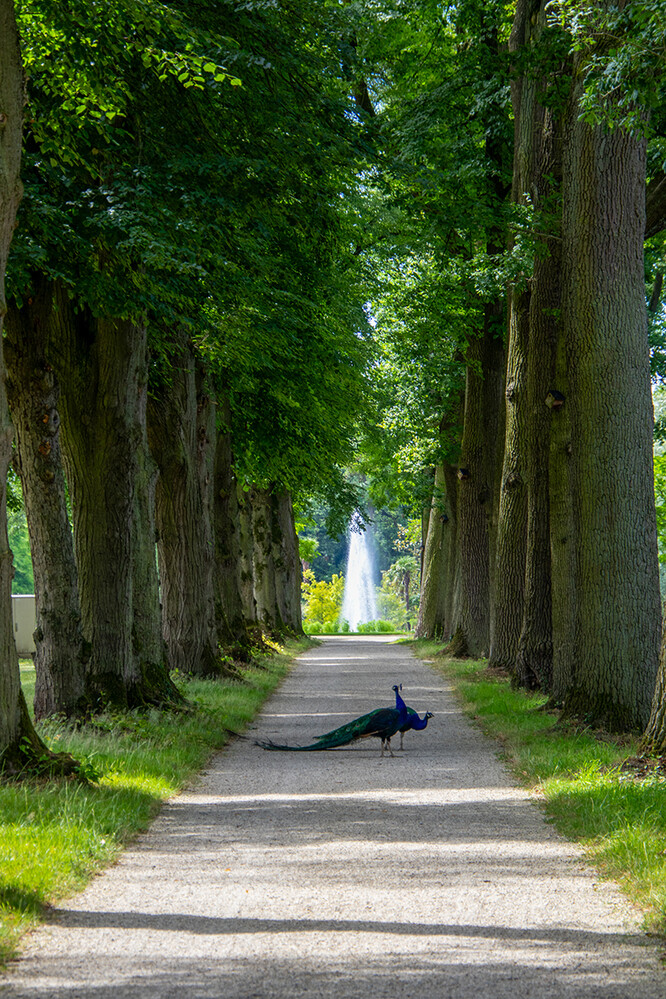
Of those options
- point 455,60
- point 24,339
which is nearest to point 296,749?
point 24,339

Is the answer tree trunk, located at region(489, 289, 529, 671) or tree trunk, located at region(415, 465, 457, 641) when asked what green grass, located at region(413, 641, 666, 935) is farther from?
tree trunk, located at region(415, 465, 457, 641)

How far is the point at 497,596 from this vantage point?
69.0ft

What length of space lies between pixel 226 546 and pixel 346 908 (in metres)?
18.9

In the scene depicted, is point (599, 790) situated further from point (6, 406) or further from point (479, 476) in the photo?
point (479, 476)

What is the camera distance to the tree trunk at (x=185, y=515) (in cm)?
1883

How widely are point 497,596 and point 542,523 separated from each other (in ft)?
12.6

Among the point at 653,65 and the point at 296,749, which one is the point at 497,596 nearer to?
the point at 296,749

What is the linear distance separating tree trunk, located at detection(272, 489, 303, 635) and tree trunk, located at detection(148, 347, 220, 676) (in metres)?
17.5

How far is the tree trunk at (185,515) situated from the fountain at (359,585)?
72277 millimetres

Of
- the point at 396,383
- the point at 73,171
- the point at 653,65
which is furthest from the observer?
the point at 396,383

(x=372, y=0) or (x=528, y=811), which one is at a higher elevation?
(x=372, y=0)

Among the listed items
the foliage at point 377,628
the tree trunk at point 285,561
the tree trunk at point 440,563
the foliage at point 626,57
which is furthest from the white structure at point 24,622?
the foliage at point 377,628

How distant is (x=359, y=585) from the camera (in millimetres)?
104688

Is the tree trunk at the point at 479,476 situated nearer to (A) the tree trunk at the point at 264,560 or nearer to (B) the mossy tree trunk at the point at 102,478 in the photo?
(A) the tree trunk at the point at 264,560
